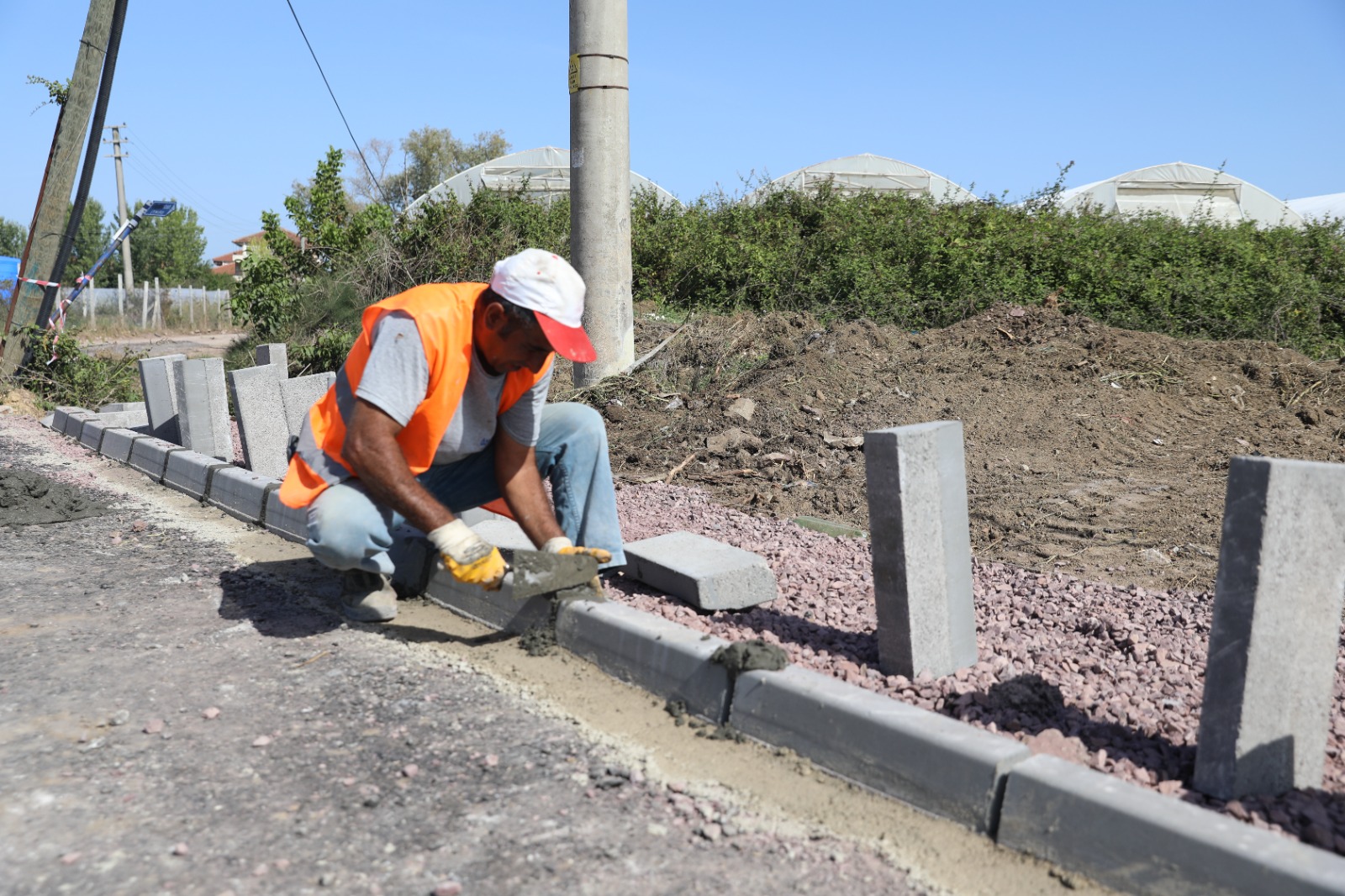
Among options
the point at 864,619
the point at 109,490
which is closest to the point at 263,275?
the point at 109,490

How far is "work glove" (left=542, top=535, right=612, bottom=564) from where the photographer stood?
12.2ft

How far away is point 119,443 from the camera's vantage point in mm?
8250

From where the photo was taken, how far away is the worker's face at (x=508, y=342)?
11.2 ft

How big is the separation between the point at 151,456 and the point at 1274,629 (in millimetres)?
7588

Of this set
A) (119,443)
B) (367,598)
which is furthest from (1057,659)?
(119,443)

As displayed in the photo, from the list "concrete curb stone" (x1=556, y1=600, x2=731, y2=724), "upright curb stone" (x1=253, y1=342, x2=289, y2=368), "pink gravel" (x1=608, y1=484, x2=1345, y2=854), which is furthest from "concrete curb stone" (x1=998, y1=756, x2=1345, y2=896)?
"upright curb stone" (x1=253, y1=342, x2=289, y2=368)

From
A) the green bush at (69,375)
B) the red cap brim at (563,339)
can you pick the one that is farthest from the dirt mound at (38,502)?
the green bush at (69,375)

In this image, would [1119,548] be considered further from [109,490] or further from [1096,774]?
[109,490]

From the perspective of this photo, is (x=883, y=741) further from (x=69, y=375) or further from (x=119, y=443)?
(x=69, y=375)

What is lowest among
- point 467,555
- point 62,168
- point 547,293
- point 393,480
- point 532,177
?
point 467,555

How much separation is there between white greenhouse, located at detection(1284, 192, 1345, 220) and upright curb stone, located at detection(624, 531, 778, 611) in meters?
19.5

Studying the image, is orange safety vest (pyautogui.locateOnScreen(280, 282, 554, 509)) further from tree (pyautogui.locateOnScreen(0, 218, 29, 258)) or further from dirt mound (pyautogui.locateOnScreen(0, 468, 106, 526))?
tree (pyautogui.locateOnScreen(0, 218, 29, 258))

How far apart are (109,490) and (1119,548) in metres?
6.59

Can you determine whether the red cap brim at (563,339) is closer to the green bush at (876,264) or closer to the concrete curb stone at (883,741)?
the concrete curb stone at (883,741)
